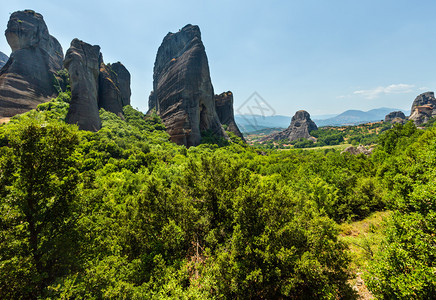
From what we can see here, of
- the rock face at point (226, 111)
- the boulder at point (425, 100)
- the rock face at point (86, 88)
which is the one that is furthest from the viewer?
the boulder at point (425, 100)

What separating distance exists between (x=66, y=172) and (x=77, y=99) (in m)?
44.6

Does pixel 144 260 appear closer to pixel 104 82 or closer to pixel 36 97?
pixel 36 97

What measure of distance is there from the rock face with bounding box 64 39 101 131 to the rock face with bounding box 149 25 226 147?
77.4ft

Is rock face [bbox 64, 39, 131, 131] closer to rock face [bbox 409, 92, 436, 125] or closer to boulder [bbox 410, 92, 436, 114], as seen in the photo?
rock face [bbox 409, 92, 436, 125]

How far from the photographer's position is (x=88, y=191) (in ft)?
31.9

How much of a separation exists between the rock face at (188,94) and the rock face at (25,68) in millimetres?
33826

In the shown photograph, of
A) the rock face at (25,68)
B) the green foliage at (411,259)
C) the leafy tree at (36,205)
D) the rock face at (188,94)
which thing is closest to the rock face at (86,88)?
the rock face at (25,68)

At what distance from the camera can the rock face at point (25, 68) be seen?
3875 cm

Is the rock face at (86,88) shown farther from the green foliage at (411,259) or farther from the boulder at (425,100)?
the boulder at (425,100)

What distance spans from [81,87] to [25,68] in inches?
619

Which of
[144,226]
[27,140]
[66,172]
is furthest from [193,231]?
[27,140]

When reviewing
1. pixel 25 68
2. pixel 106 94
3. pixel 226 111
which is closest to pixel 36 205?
pixel 25 68

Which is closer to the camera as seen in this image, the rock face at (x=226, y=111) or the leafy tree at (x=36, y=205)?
the leafy tree at (x=36, y=205)

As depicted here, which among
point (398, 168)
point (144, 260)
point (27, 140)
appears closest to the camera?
point (27, 140)
